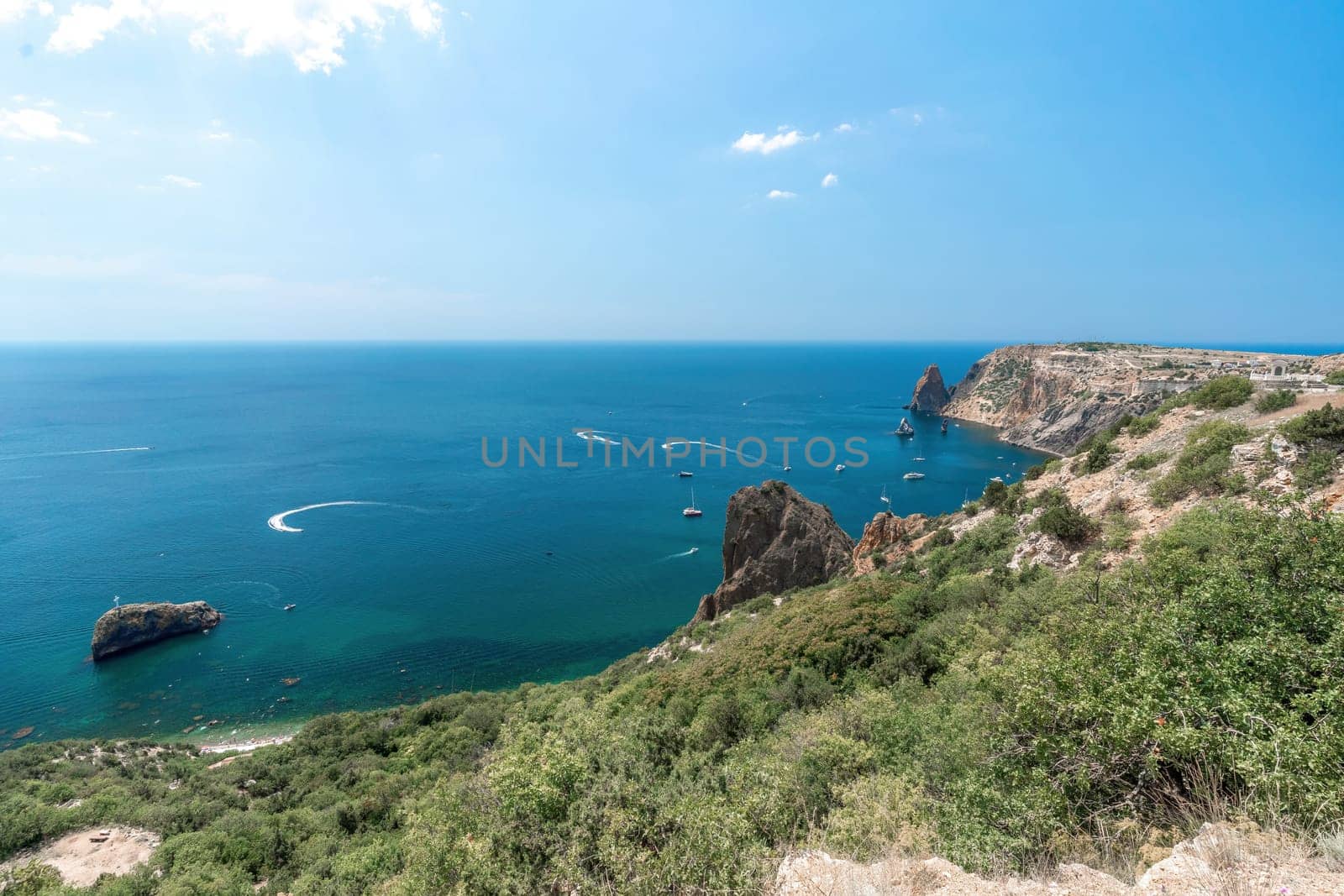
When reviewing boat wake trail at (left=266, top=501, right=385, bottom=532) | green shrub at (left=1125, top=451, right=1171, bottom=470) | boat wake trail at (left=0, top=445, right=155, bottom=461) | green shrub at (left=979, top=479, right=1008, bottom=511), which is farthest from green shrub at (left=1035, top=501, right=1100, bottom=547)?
boat wake trail at (left=0, top=445, right=155, bottom=461)

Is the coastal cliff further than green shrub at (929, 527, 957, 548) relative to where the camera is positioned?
Yes

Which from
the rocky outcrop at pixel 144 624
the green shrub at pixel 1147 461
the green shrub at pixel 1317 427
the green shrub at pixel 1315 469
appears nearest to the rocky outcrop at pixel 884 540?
the green shrub at pixel 1147 461

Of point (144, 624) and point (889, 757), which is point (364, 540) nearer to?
point (144, 624)

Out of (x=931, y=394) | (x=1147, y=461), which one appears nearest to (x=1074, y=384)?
(x=931, y=394)

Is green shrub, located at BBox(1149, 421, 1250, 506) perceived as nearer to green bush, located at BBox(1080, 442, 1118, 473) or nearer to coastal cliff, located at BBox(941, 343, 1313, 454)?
green bush, located at BBox(1080, 442, 1118, 473)

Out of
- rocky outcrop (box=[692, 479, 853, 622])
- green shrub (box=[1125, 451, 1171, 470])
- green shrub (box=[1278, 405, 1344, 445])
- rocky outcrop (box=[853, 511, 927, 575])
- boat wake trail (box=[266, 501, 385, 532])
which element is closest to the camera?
green shrub (box=[1278, 405, 1344, 445])

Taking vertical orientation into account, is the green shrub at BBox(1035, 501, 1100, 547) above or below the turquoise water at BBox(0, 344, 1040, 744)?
above
